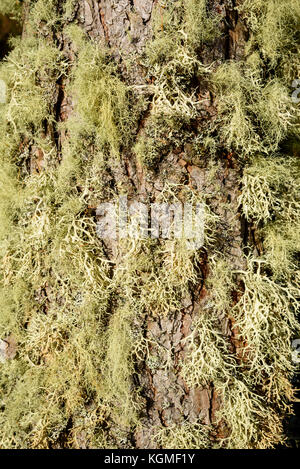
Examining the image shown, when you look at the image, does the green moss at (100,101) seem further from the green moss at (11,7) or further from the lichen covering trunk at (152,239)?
the green moss at (11,7)

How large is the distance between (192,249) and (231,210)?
0.21 meters

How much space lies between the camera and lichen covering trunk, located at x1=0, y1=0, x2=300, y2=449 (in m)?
1.24

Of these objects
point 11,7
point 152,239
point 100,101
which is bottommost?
point 152,239

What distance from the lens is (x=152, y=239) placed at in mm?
1251

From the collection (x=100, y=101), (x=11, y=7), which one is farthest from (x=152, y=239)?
(x=11, y=7)

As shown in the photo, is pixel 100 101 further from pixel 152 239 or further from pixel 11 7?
pixel 11 7

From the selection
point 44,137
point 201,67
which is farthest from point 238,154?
point 44,137

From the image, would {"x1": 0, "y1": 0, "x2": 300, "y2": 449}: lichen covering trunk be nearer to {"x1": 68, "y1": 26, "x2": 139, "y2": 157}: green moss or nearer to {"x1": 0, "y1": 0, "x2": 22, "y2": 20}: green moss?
{"x1": 68, "y1": 26, "x2": 139, "y2": 157}: green moss

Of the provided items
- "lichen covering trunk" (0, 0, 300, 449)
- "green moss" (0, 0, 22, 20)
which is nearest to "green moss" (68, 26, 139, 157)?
"lichen covering trunk" (0, 0, 300, 449)

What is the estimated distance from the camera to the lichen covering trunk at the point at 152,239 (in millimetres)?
1236

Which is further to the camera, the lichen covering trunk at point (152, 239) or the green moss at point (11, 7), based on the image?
the green moss at point (11, 7)

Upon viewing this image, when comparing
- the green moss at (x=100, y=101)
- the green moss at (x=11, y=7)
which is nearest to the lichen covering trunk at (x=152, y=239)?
the green moss at (x=100, y=101)

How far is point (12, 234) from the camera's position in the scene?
1.39m

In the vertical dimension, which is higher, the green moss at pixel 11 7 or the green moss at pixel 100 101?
the green moss at pixel 11 7
